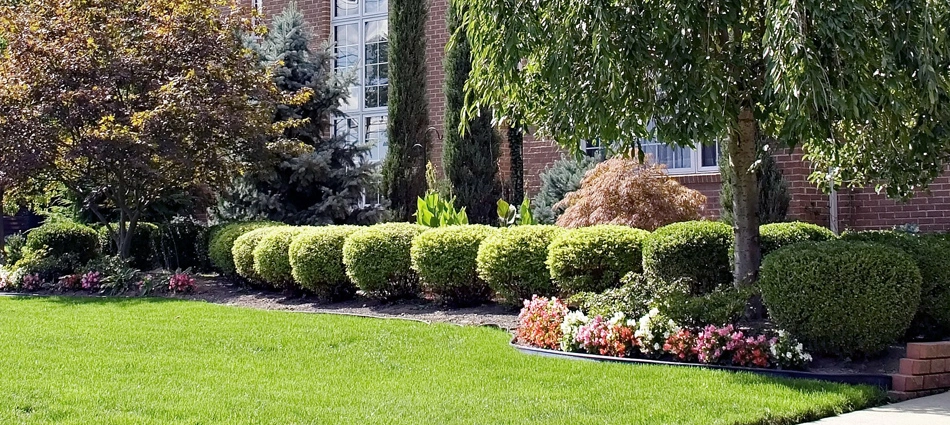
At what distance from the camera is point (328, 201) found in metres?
16.6

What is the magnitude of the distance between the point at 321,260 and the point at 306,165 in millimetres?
4924

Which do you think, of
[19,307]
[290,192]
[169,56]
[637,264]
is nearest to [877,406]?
[637,264]

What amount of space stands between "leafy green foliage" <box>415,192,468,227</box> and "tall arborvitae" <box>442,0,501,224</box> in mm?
2801

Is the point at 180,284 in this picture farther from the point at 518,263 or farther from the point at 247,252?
the point at 518,263

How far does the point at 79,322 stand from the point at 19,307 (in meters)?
2.18

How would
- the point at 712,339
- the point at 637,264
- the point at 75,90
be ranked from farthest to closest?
the point at 75,90 → the point at 637,264 → the point at 712,339

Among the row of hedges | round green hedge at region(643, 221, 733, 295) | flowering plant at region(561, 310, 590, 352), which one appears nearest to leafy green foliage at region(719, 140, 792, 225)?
the row of hedges

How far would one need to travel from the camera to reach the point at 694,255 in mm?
9352

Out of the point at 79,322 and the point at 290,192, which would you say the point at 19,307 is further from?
the point at 290,192

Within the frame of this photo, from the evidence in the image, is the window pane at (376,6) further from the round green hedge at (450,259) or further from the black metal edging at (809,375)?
the black metal edging at (809,375)

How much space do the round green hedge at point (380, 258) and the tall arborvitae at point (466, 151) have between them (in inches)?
207

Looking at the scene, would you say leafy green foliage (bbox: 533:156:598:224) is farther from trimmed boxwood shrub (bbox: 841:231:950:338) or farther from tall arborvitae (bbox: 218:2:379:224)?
trimmed boxwood shrub (bbox: 841:231:950:338)

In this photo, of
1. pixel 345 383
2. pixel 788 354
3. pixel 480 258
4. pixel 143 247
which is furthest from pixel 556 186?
pixel 345 383

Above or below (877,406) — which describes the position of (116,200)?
above
